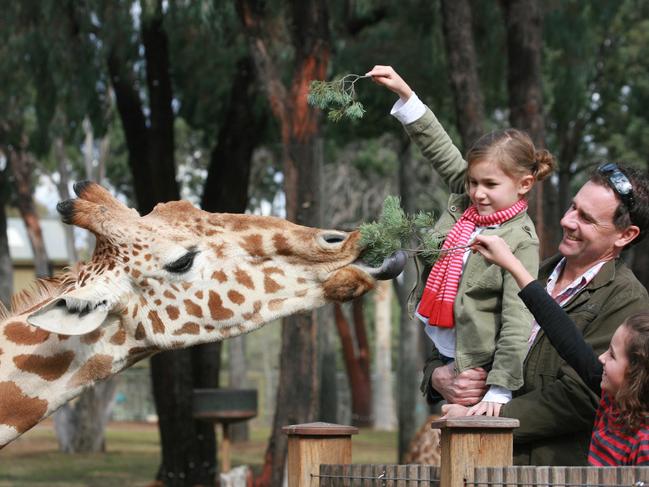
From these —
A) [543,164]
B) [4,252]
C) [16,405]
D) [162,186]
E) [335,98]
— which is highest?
[4,252]

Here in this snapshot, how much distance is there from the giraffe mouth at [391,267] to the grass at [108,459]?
1257 centimetres

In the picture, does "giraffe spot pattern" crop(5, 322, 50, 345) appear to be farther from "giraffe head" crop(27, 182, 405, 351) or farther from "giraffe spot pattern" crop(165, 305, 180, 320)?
"giraffe spot pattern" crop(165, 305, 180, 320)

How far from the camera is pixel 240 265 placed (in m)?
4.46

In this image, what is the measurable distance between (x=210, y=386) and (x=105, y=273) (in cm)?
1120

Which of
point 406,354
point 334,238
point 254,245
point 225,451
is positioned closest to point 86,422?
point 406,354

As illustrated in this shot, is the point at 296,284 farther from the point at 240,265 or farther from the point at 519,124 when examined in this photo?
the point at 519,124

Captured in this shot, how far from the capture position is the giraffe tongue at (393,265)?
4113mm

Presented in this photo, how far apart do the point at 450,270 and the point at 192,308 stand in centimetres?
109

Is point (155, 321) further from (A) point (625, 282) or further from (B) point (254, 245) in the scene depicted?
(A) point (625, 282)

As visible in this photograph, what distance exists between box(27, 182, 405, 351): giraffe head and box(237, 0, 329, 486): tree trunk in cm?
663

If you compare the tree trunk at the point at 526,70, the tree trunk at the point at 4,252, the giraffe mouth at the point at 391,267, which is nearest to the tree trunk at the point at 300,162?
A: the tree trunk at the point at 526,70

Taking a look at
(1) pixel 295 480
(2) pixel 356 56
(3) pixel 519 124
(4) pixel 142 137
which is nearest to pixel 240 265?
(1) pixel 295 480

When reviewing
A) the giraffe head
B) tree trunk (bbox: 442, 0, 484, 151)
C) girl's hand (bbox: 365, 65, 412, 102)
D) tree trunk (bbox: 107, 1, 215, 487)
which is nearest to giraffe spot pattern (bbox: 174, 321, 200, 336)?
the giraffe head

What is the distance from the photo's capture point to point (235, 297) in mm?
4473
